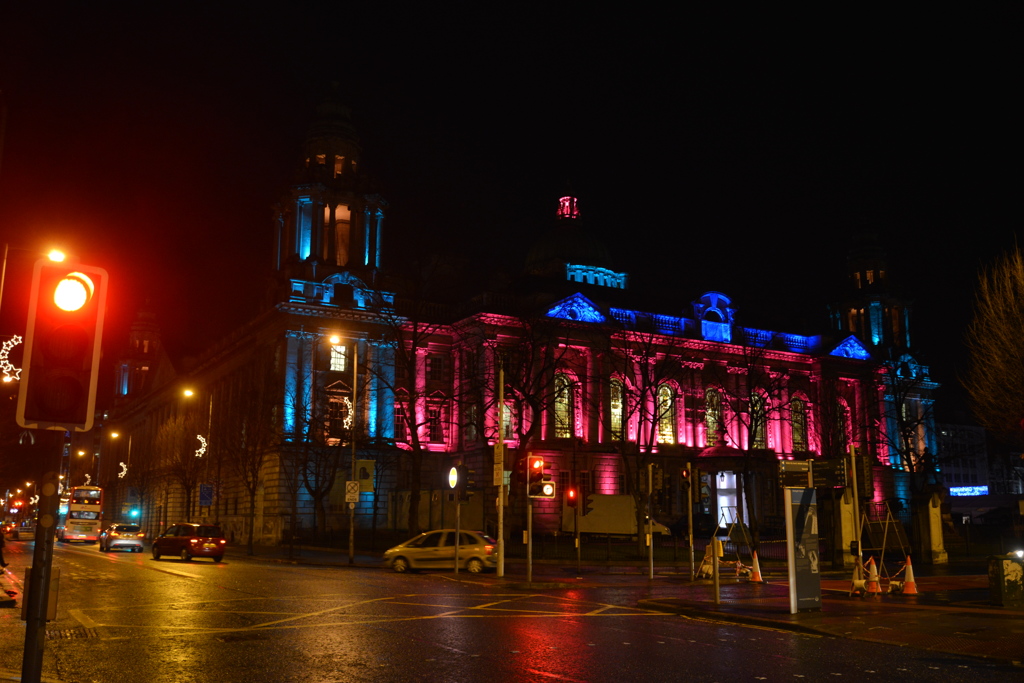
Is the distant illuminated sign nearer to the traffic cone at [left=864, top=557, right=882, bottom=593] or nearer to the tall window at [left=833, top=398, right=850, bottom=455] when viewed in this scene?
the tall window at [left=833, top=398, right=850, bottom=455]

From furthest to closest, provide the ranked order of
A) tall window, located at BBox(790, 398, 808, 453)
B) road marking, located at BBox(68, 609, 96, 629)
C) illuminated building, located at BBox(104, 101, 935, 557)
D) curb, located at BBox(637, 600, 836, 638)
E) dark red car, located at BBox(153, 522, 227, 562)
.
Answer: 1. tall window, located at BBox(790, 398, 808, 453)
2. illuminated building, located at BBox(104, 101, 935, 557)
3. dark red car, located at BBox(153, 522, 227, 562)
4. curb, located at BBox(637, 600, 836, 638)
5. road marking, located at BBox(68, 609, 96, 629)

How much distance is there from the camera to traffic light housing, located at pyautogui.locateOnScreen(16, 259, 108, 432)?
20.7 ft

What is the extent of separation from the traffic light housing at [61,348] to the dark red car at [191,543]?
32.4 metres

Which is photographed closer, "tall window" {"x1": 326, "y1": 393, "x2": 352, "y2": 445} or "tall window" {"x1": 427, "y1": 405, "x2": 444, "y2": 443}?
"tall window" {"x1": 326, "y1": 393, "x2": 352, "y2": 445}

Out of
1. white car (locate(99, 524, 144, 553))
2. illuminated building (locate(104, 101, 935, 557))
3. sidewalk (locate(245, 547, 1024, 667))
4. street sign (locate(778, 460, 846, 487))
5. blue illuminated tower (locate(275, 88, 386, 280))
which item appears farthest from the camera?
blue illuminated tower (locate(275, 88, 386, 280))

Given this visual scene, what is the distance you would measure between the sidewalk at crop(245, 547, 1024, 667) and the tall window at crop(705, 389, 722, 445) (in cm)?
4443

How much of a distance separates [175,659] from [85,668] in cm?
104

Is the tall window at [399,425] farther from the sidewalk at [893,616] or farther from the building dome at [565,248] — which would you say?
the sidewalk at [893,616]

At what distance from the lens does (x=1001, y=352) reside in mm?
23938

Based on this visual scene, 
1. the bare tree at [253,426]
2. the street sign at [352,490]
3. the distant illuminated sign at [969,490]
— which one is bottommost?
the street sign at [352,490]

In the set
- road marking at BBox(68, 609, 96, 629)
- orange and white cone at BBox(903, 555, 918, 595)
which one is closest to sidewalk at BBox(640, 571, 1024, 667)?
orange and white cone at BBox(903, 555, 918, 595)

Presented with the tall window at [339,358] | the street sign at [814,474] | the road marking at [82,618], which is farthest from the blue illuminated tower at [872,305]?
the road marking at [82,618]

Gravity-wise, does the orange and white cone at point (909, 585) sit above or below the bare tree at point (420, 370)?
below

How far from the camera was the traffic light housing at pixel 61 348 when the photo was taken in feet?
20.7
